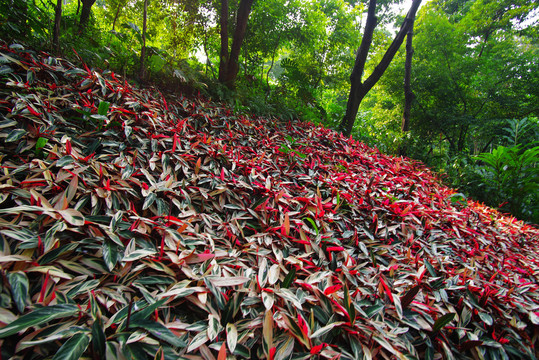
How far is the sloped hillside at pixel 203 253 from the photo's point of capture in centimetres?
77

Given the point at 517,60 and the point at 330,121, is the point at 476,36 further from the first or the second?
the point at 330,121

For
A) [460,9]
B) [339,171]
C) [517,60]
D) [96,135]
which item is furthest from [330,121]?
[460,9]

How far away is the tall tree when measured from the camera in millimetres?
3330

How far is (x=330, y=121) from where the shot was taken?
184 inches

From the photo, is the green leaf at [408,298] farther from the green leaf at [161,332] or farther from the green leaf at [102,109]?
the green leaf at [102,109]

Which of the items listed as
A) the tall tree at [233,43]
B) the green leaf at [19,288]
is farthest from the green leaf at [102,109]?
the tall tree at [233,43]

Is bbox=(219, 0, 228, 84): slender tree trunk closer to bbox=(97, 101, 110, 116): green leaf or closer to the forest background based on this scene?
the forest background

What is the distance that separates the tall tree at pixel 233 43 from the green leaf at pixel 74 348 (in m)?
3.28

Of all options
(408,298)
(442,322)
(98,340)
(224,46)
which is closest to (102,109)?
(98,340)

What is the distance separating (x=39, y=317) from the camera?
2.12ft

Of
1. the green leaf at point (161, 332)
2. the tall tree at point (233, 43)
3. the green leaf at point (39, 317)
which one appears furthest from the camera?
the tall tree at point (233, 43)

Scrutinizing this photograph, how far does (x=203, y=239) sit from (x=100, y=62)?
2193 mm

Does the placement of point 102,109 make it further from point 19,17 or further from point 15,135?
point 19,17

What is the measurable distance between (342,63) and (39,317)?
274 inches
